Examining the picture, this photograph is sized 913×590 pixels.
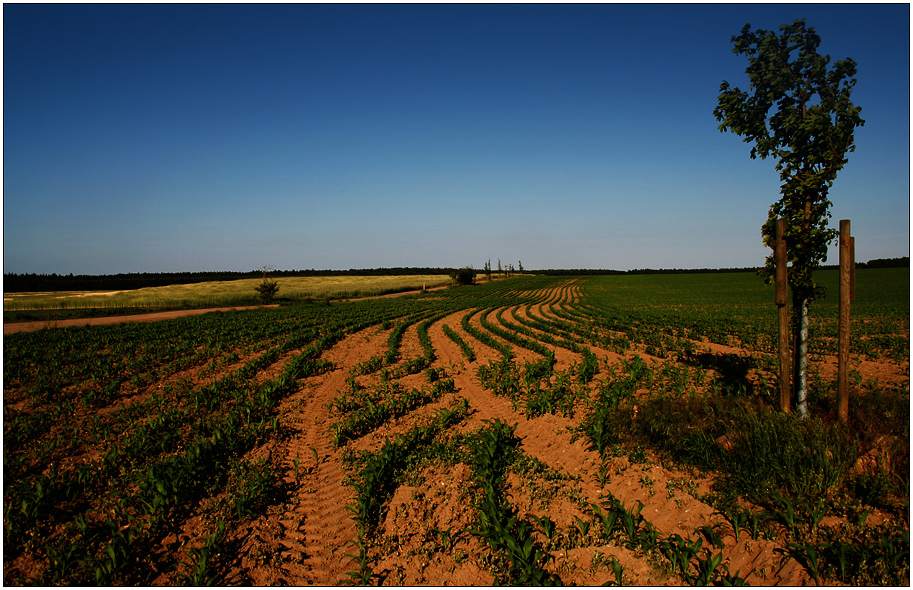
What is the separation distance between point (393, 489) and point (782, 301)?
242 inches

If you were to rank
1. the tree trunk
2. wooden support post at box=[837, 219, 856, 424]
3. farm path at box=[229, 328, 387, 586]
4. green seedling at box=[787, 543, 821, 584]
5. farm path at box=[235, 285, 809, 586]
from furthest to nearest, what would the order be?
the tree trunk < wooden support post at box=[837, 219, 856, 424] < farm path at box=[229, 328, 387, 586] < farm path at box=[235, 285, 809, 586] < green seedling at box=[787, 543, 821, 584]

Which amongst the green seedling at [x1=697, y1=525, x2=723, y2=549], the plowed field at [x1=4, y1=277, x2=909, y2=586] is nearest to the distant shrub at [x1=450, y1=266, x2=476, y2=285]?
the plowed field at [x1=4, y1=277, x2=909, y2=586]

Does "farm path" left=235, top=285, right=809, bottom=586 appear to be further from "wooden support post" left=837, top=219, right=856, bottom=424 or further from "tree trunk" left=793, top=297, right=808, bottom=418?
"wooden support post" left=837, top=219, right=856, bottom=424

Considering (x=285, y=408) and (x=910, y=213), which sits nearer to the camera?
(x=910, y=213)

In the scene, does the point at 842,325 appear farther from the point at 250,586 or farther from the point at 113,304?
the point at 113,304

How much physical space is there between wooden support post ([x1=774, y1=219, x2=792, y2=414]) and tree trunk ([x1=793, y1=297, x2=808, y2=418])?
19 cm

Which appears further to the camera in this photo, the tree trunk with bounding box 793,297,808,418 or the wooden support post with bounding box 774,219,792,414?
the tree trunk with bounding box 793,297,808,418

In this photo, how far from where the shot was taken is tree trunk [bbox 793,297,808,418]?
19.3 feet

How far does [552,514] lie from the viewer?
4.57 m

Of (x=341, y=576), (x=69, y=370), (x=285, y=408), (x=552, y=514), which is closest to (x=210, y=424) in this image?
(x=285, y=408)

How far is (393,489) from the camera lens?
518cm

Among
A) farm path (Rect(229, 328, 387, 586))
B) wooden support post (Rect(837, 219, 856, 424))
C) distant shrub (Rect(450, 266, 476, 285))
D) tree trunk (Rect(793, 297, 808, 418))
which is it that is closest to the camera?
farm path (Rect(229, 328, 387, 586))

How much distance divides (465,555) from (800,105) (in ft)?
25.4

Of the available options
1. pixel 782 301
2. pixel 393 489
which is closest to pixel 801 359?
pixel 782 301
